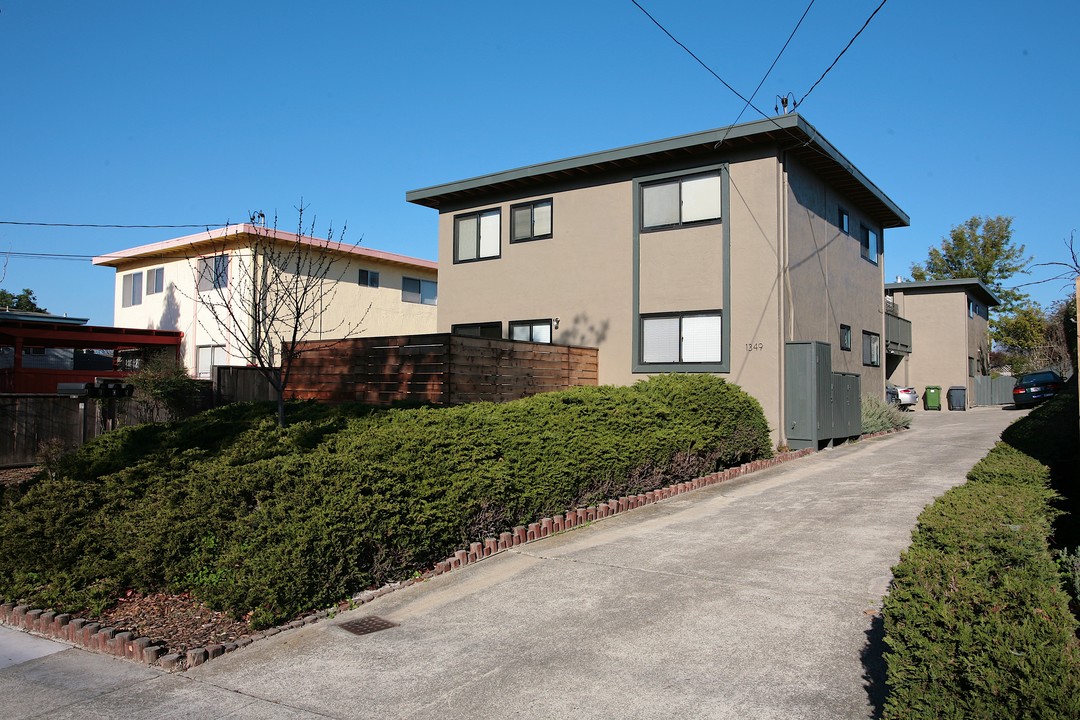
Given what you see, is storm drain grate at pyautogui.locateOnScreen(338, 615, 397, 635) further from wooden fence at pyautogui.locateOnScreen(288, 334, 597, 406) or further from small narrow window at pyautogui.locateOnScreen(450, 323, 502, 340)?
small narrow window at pyautogui.locateOnScreen(450, 323, 502, 340)

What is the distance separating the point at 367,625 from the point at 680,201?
39.1ft

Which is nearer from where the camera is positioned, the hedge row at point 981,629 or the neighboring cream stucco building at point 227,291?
the hedge row at point 981,629

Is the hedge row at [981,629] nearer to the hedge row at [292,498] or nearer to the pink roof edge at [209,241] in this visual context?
the hedge row at [292,498]

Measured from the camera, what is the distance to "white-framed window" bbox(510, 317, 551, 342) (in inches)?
689

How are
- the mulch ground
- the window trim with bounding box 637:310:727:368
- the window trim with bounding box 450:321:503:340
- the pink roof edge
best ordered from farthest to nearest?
the pink roof edge < the window trim with bounding box 450:321:503:340 < the window trim with bounding box 637:310:727:368 < the mulch ground

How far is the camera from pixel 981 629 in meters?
3.09

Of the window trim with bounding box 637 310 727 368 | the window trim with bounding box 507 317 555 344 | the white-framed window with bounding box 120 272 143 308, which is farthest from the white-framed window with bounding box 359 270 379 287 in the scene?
the window trim with bounding box 637 310 727 368

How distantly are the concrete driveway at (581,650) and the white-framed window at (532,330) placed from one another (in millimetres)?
10094

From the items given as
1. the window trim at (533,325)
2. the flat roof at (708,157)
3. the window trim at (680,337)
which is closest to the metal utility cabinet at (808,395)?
the window trim at (680,337)

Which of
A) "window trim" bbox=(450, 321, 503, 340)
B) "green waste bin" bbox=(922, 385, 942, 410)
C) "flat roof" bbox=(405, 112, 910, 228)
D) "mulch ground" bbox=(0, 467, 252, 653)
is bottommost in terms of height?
"mulch ground" bbox=(0, 467, 252, 653)

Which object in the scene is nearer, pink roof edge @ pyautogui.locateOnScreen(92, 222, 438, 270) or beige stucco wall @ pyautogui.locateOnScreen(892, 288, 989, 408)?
pink roof edge @ pyautogui.locateOnScreen(92, 222, 438, 270)

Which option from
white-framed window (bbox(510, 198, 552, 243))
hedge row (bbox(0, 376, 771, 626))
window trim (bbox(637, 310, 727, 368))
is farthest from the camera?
white-framed window (bbox(510, 198, 552, 243))

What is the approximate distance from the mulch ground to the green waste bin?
28.8 m

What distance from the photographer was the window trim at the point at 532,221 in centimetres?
1748
